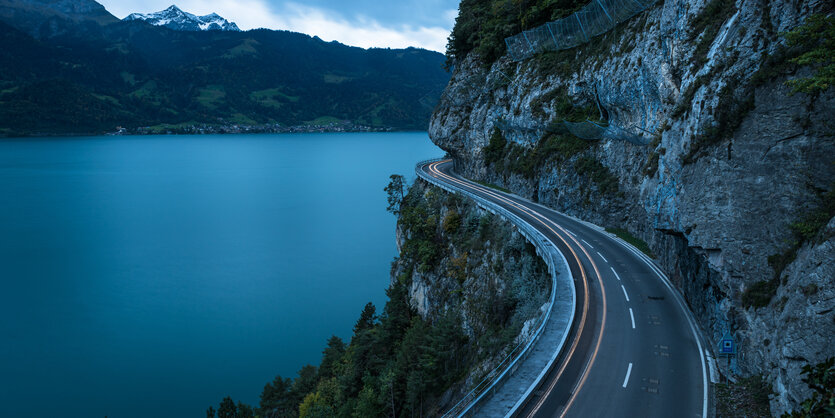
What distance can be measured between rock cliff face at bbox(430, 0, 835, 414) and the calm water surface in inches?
1628

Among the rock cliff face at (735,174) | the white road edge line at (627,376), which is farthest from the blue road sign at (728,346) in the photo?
the white road edge line at (627,376)

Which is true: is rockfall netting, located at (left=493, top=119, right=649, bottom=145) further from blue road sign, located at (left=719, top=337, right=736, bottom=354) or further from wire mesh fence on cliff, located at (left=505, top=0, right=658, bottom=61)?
blue road sign, located at (left=719, top=337, right=736, bottom=354)

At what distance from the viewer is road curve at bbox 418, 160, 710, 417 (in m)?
13.3

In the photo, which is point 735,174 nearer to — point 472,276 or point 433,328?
point 433,328

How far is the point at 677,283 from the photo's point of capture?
2275 centimetres

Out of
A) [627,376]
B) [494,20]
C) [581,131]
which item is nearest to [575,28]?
[581,131]

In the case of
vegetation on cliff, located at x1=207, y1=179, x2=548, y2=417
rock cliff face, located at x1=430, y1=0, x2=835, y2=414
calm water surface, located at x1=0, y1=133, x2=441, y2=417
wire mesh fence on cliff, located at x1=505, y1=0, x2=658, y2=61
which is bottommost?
calm water surface, located at x1=0, y1=133, x2=441, y2=417

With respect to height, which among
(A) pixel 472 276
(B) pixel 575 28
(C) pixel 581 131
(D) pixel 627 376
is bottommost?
(A) pixel 472 276

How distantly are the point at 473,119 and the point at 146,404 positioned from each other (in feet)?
173

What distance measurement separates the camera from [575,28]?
43.8m

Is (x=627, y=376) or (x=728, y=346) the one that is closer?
(x=728, y=346)

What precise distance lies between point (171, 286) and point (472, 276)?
53.9m

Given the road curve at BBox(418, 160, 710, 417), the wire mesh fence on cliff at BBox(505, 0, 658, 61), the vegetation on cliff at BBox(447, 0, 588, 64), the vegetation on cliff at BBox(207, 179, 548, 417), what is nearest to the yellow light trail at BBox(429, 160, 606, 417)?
the road curve at BBox(418, 160, 710, 417)

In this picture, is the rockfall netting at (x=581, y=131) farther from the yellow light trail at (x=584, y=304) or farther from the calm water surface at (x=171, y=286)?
the calm water surface at (x=171, y=286)
